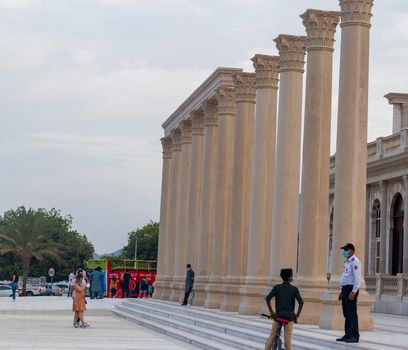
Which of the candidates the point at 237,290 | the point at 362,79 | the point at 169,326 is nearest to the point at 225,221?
the point at 237,290

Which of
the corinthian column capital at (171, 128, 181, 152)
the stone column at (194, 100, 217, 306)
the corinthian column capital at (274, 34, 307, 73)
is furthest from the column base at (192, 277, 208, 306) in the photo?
the corinthian column capital at (274, 34, 307, 73)

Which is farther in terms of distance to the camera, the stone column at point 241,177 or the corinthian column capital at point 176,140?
the corinthian column capital at point 176,140

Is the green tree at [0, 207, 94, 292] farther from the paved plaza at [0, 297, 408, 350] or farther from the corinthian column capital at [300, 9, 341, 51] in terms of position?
the corinthian column capital at [300, 9, 341, 51]

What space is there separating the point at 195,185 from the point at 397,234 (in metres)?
13.1

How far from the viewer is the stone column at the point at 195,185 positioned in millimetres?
45781

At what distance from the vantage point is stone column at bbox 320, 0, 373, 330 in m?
24.0

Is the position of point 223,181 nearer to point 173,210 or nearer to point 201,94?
point 201,94

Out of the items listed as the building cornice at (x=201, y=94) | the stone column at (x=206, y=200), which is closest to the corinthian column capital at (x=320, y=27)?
the building cornice at (x=201, y=94)

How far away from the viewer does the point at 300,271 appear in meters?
27.4

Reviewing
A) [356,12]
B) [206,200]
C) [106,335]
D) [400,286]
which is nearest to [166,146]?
[206,200]

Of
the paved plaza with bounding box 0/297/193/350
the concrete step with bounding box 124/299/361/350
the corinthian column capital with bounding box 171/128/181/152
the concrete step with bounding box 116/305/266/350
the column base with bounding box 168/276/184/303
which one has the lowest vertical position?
the paved plaza with bounding box 0/297/193/350

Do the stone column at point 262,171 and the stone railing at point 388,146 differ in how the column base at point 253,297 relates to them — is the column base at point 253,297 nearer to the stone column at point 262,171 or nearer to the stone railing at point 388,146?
the stone column at point 262,171

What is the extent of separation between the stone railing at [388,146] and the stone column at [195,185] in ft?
34.5

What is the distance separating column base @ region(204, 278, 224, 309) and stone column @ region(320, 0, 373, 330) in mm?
14252
